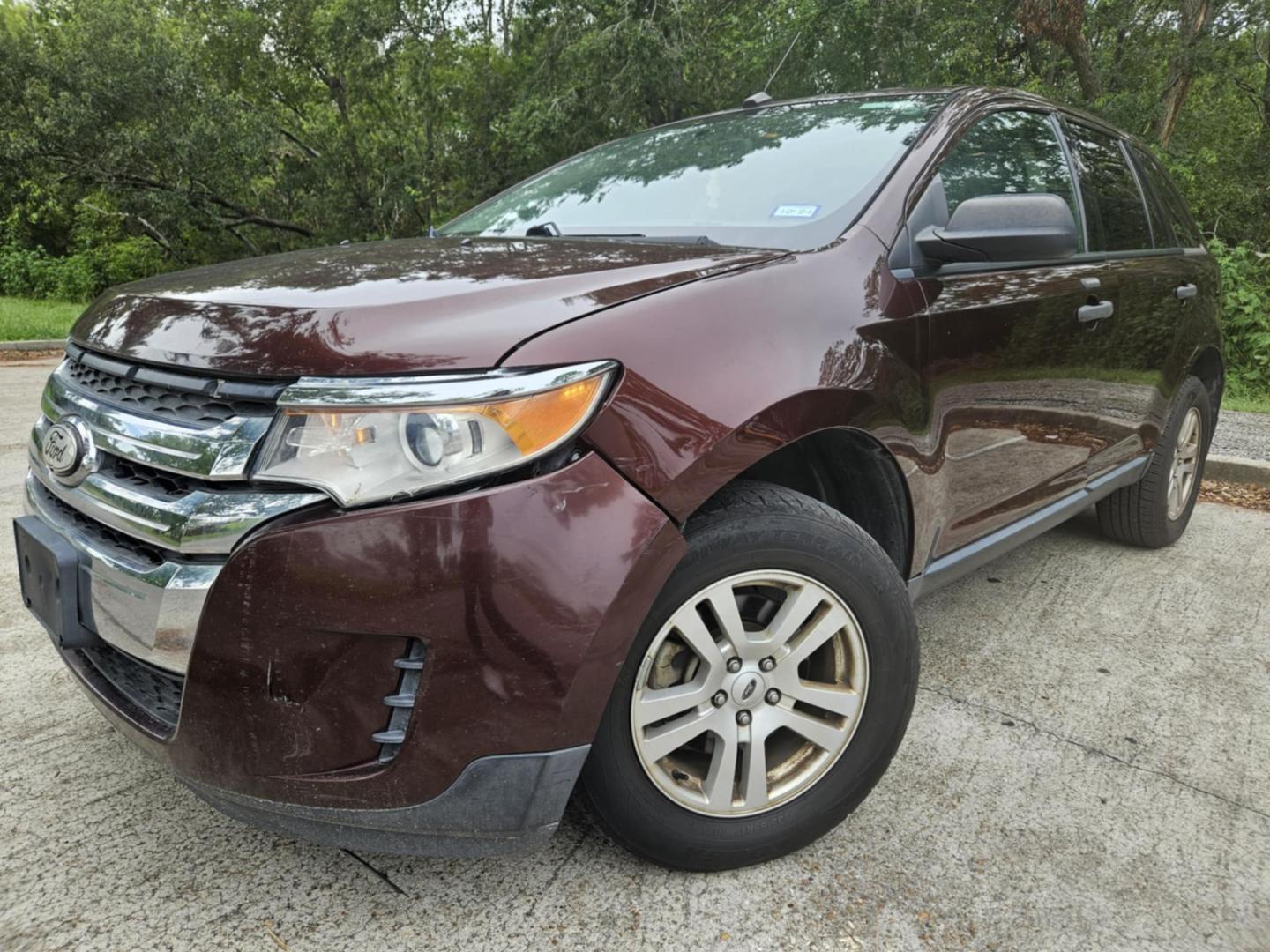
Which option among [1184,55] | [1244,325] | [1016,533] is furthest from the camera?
[1184,55]

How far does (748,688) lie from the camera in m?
1.69

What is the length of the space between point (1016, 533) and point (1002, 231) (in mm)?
1002

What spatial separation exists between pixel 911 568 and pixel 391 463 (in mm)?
1340

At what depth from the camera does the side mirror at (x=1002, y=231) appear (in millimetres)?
2006

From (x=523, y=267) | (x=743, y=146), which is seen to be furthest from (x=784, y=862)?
(x=743, y=146)

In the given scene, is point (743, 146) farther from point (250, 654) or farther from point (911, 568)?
point (250, 654)

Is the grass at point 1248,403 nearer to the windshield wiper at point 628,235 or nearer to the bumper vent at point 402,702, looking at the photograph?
the windshield wiper at point 628,235

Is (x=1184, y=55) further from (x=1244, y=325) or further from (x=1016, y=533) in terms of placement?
(x=1016, y=533)

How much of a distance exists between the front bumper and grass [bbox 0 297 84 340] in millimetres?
10420

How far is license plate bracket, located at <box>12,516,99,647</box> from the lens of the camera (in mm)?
1563

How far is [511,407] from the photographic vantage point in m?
1.36

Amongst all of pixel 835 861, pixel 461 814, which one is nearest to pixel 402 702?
pixel 461 814

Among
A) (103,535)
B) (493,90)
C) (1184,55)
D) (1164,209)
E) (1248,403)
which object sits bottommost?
(1248,403)

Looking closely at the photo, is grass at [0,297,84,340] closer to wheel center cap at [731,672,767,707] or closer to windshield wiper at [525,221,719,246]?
windshield wiper at [525,221,719,246]
